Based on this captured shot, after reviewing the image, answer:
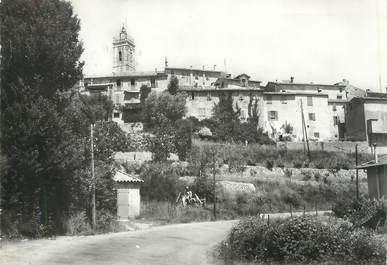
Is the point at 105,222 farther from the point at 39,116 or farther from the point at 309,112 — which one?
the point at 309,112

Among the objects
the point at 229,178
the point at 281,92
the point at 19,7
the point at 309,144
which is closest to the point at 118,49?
the point at 281,92

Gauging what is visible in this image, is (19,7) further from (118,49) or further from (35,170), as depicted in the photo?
(118,49)

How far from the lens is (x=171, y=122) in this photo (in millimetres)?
68875

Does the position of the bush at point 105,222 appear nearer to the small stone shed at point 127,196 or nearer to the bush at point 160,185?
the small stone shed at point 127,196

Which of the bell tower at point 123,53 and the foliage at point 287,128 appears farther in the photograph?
the bell tower at point 123,53

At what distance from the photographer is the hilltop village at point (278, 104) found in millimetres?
73750

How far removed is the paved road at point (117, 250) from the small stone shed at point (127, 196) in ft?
30.1

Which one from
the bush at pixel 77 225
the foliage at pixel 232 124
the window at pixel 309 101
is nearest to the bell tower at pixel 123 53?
the foliage at pixel 232 124

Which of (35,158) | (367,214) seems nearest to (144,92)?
(367,214)

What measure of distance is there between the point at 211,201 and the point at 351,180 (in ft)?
60.8

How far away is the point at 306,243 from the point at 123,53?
9665 cm

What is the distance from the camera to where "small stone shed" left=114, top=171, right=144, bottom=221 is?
36.2 metres

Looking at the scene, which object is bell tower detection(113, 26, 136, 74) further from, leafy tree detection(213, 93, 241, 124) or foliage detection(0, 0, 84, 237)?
foliage detection(0, 0, 84, 237)

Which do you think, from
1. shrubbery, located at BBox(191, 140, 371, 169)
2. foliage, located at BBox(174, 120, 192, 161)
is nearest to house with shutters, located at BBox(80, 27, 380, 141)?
shrubbery, located at BBox(191, 140, 371, 169)
